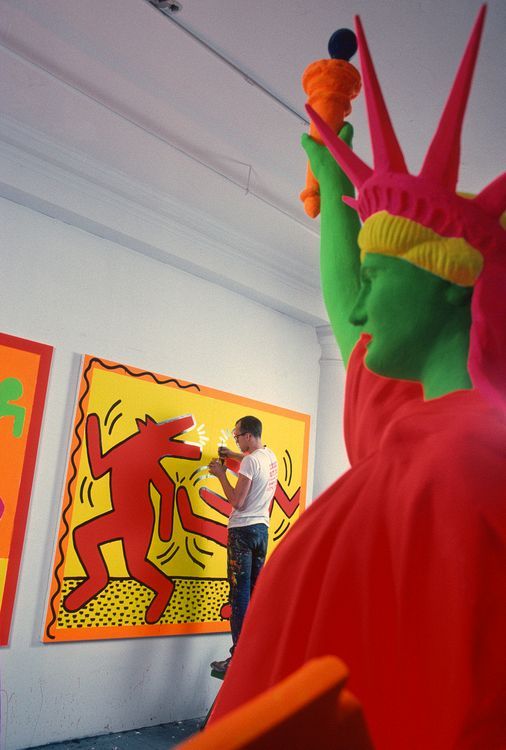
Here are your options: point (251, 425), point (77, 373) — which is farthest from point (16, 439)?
point (251, 425)

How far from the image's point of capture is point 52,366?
3047 millimetres

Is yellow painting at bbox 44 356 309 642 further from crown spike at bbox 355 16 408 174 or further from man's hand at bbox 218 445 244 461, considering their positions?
crown spike at bbox 355 16 408 174

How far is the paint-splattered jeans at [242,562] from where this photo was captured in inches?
127

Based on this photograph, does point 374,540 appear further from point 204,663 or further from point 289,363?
point 289,363

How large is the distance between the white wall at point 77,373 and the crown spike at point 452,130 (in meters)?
2.59

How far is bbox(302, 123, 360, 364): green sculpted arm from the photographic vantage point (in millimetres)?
858

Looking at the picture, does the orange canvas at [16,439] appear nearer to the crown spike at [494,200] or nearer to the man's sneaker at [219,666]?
the man's sneaker at [219,666]

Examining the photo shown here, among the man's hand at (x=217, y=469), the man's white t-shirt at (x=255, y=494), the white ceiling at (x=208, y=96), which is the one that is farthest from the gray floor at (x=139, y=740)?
the white ceiling at (x=208, y=96)

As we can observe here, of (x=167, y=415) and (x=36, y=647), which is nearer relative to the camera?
(x=36, y=647)

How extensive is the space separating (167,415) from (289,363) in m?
1.09

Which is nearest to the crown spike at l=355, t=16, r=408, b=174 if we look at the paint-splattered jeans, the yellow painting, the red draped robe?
the red draped robe

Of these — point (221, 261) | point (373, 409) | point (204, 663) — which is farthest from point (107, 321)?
point (373, 409)

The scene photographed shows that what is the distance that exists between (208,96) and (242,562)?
7.00 feet

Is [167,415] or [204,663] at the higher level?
[167,415]
